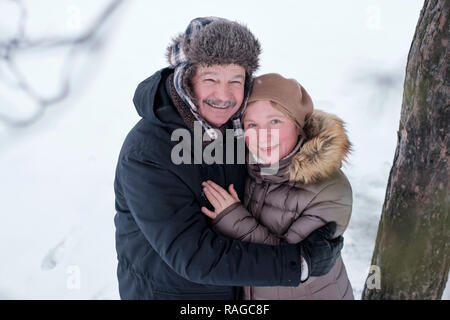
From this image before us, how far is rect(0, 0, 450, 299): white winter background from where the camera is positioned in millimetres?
3867

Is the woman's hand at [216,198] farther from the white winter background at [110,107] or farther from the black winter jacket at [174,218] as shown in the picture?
A: the white winter background at [110,107]

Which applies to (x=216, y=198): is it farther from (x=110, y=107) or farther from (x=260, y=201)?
(x=110, y=107)

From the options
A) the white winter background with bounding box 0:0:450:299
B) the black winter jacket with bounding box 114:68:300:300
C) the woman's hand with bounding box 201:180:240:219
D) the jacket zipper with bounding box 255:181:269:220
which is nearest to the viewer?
the black winter jacket with bounding box 114:68:300:300

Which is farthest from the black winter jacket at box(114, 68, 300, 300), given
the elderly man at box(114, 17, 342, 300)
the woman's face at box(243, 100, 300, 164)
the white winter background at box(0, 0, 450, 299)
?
the white winter background at box(0, 0, 450, 299)

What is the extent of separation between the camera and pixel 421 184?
2035 mm

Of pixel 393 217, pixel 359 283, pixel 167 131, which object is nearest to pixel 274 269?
pixel 167 131

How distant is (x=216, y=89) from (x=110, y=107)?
3797 millimetres

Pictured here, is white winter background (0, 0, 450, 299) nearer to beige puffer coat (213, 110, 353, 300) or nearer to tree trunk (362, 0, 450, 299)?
tree trunk (362, 0, 450, 299)

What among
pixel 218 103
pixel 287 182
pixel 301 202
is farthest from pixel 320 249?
pixel 218 103

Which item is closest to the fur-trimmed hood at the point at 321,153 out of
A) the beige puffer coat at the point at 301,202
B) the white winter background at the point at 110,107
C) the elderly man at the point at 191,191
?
the beige puffer coat at the point at 301,202

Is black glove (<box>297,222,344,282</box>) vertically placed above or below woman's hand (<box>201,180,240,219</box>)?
below

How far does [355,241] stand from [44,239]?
2.80 m

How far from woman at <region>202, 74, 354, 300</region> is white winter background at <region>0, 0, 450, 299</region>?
188 centimetres

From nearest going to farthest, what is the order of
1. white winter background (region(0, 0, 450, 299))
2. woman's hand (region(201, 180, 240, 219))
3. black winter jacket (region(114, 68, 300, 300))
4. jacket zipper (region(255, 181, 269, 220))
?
black winter jacket (region(114, 68, 300, 300)) → woman's hand (region(201, 180, 240, 219)) → jacket zipper (region(255, 181, 269, 220)) → white winter background (region(0, 0, 450, 299))
